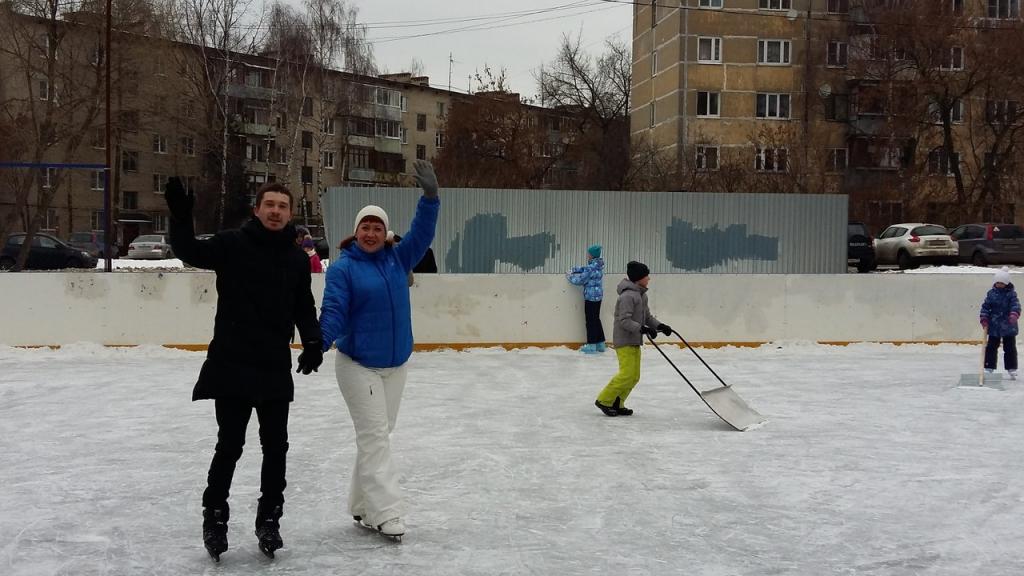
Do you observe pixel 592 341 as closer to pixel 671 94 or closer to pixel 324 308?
pixel 324 308

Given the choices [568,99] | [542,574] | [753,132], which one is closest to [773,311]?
[542,574]

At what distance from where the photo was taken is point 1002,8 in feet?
154

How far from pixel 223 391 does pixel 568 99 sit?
52091mm

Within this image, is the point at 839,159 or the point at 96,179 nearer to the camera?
the point at 96,179

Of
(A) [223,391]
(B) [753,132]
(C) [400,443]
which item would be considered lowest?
(C) [400,443]

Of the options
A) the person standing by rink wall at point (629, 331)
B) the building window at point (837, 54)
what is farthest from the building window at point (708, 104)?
the person standing by rink wall at point (629, 331)

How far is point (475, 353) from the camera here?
12938 mm

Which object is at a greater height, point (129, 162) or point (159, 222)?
point (129, 162)

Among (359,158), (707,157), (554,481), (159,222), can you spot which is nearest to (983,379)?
(554,481)

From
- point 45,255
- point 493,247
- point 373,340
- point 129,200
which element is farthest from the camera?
point 129,200

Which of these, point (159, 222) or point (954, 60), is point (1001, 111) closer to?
point (954, 60)

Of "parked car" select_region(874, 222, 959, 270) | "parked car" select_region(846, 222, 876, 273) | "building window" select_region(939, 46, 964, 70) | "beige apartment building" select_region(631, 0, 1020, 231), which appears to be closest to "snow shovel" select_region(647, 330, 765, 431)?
"parked car" select_region(846, 222, 876, 273)

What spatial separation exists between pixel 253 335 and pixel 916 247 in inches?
1020

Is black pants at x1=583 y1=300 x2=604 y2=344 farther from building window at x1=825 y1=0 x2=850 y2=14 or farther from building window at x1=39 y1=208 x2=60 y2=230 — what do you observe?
building window at x1=825 y1=0 x2=850 y2=14
